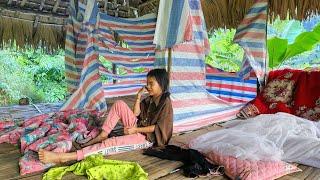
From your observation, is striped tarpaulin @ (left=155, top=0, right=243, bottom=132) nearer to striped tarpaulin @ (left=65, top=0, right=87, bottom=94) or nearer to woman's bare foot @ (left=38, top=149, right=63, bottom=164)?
woman's bare foot @ (left=38, top=149, right=63, bottom=164)

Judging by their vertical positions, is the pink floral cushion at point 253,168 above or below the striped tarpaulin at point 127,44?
below

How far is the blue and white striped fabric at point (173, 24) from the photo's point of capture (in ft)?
8.79

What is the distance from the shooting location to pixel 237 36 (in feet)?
12.9

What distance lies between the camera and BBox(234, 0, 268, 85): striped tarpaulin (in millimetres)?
3780

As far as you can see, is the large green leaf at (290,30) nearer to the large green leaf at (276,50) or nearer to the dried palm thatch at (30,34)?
the large green leaf at (276,50)

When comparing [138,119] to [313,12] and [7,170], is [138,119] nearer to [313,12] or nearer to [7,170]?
[7,170]

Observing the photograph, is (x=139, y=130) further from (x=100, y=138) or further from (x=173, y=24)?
(x=173, y=24)

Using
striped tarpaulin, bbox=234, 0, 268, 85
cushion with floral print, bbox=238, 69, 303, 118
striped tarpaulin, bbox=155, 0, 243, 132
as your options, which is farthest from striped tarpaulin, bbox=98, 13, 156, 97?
cushion with floral print, bbox=238, 69, 303, 118

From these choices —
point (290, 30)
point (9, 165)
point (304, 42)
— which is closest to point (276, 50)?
point (304, 42)

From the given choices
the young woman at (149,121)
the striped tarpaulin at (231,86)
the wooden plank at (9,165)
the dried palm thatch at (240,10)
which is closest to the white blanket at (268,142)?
the young woman at (149,121)

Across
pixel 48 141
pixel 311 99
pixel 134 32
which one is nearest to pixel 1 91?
pixel 134 32

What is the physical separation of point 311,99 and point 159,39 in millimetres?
2134

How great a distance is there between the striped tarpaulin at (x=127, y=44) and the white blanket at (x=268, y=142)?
2.67 meters

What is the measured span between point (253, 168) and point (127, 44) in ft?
11.7
